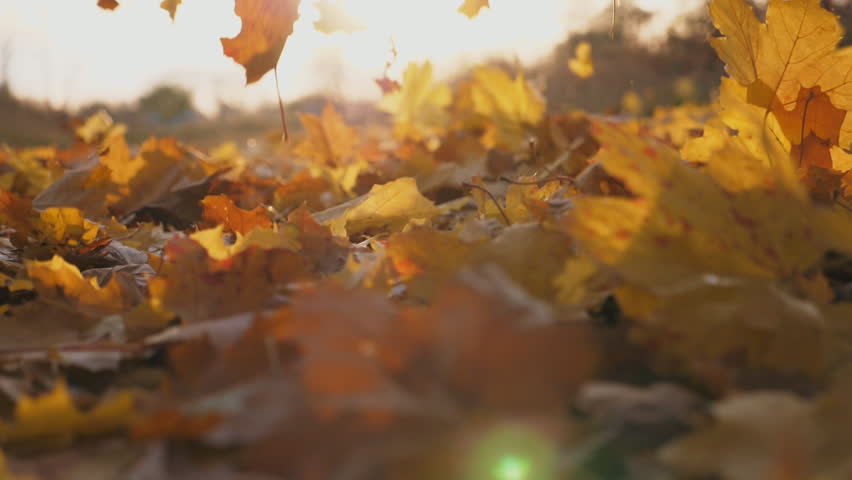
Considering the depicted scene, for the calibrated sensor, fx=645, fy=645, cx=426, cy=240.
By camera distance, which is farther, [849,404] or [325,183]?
[325,183]

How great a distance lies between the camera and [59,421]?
0.45 metres

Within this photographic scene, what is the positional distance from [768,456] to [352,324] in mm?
246

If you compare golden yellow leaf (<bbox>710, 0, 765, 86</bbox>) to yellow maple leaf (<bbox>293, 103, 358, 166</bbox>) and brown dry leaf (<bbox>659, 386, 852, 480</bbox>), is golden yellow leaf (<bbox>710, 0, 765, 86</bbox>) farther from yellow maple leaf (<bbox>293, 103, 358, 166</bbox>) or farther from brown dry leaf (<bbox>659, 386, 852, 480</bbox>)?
yellow maple leaf (<bbox>293, 103, 358, 166</bbox>)

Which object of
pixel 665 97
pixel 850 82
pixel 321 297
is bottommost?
pixel 321 297

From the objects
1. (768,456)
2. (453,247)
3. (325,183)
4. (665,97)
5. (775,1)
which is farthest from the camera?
(665,97)

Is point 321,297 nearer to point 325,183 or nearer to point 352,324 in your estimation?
point 352,324

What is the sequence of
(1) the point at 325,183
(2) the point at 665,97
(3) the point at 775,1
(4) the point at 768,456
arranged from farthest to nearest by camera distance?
(2) the point at 665,97, (1) the point at 325,183, (3) the point at 775,1, (4) the point at 768,456

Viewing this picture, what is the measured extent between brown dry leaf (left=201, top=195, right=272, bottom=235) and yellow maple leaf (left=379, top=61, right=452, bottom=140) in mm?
1298

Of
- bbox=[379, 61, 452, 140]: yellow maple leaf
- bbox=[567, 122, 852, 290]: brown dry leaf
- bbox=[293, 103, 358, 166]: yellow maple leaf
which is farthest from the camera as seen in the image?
bbox=[379, 61, 452, 140]: yellow maple leaf

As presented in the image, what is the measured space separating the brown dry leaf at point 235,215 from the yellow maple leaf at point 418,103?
130 cm

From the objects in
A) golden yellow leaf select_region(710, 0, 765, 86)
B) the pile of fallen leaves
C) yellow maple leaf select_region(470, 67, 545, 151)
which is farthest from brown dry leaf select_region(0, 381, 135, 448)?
yellow maple leaf select_region(470, 67, 545, 151)

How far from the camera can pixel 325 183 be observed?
1468 mm

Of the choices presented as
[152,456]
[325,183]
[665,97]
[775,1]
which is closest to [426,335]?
[152,456]

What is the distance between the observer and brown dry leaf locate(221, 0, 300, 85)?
767 mm
